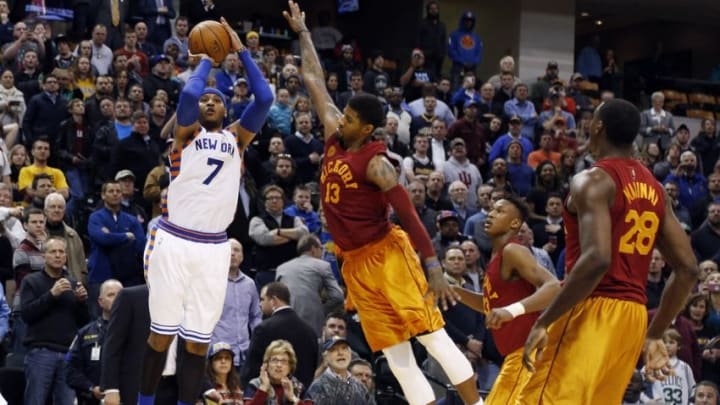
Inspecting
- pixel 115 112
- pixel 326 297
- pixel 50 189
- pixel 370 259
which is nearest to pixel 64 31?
pixel 115 112

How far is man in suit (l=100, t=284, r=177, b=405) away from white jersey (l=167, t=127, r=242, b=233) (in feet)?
7.57

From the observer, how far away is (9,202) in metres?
13.8

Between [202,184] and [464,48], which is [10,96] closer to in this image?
[202,184]

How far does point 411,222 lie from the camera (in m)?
8.12

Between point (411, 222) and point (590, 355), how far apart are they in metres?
1.98

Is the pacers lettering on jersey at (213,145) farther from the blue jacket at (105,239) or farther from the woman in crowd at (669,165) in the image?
the woman in crowd at (669,165)

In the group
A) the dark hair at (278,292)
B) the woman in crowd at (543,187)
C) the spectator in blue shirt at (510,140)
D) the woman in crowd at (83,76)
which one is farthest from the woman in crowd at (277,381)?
the spectator in blue shirt at (510,140)

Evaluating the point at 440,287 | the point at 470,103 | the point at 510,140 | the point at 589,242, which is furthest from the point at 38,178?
the point at 589,242

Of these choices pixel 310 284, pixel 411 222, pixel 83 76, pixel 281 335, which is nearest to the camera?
pixel 411 222

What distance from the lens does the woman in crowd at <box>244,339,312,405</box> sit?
10352 mm

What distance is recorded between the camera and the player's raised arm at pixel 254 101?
28.1 feet

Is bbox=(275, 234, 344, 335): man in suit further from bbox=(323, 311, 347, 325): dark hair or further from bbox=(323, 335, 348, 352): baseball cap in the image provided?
bbox=(323, 335, 348, 352): baseball cap

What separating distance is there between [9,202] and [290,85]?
5535 millimetres

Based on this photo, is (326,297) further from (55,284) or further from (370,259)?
(370,259)
